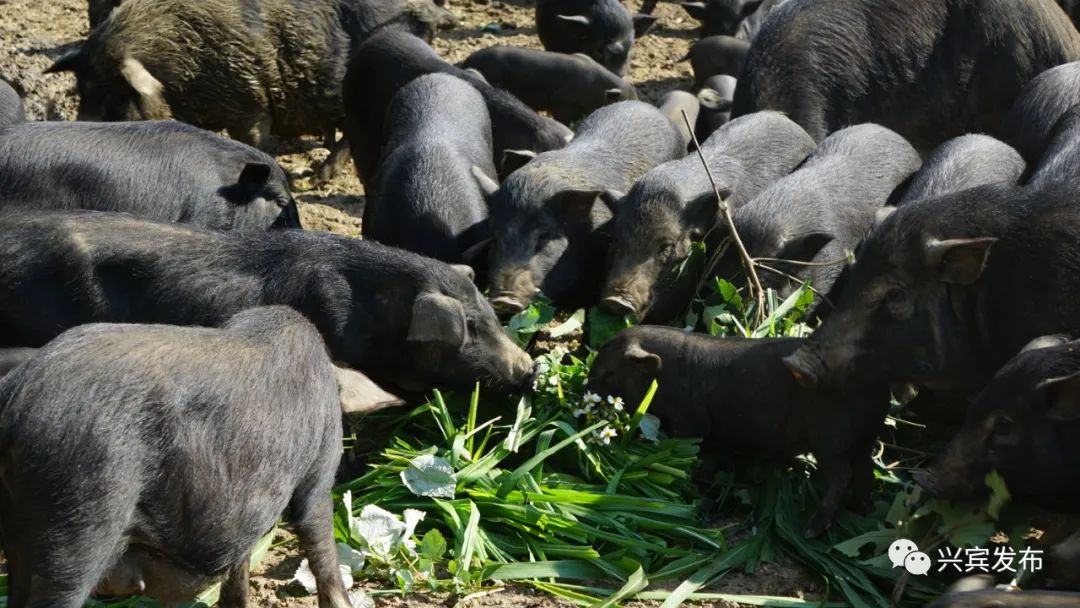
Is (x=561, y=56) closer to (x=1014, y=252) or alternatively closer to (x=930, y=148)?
(x=930, y=148)

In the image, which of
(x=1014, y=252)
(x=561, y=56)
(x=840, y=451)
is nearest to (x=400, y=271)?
(x=840, y=451)

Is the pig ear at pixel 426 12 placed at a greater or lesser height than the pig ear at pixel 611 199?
lesser

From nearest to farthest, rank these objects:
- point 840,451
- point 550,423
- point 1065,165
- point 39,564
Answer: point 39,564 → point 840,451 → point 550,423 → point 1065,165

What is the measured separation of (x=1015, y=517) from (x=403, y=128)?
4.13 metres

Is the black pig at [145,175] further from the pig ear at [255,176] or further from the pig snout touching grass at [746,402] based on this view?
the pig snout touching grass at [746,402]

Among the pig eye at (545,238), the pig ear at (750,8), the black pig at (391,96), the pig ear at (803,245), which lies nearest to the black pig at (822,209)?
the pig ear at (803,245)

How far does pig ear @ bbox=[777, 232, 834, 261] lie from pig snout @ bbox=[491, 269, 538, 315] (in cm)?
111

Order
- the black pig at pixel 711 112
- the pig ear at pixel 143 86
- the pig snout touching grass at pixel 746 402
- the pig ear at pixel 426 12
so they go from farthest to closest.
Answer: the pig ear at pixel 426 12 < the black pig at pixel 711 112 < the pig ear at pixel 143 86 < the pig snout touching grass at pixel 746 402

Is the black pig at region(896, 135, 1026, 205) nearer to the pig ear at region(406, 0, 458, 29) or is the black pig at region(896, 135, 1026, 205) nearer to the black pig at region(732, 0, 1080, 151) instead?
the black pig at region(732, 0, 1080, 151)

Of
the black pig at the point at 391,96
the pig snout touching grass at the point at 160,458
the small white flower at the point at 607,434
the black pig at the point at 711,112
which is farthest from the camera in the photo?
the black pig at the point at 711,112

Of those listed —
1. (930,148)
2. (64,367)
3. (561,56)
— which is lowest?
(561,56)

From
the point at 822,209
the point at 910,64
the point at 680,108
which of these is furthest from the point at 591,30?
the point at 822,209

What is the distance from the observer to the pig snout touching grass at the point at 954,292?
536cm

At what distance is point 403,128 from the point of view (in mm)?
8148
